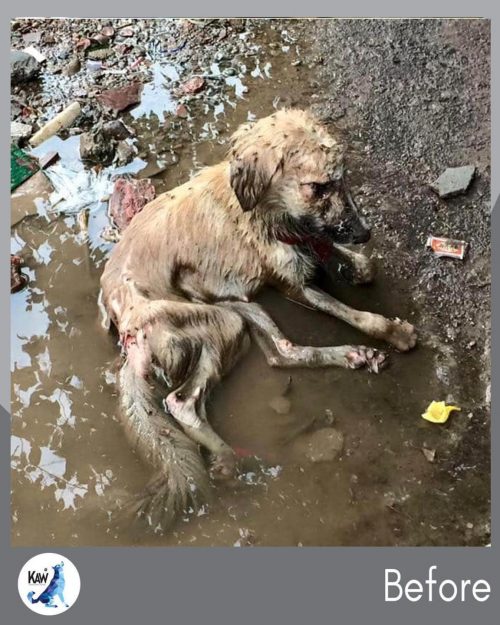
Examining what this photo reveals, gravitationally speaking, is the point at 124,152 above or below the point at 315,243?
above

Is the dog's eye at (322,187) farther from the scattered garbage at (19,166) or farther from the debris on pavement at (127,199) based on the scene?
the scattered garbage at (19,166)

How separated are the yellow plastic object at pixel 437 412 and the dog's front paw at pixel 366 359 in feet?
0.94

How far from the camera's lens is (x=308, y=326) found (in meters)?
3.55

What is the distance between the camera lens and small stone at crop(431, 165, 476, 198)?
3.77m

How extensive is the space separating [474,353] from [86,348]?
184cm

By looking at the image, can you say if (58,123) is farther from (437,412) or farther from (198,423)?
(437,412)

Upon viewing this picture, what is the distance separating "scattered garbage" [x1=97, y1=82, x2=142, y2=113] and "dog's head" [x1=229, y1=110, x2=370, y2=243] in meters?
0.70

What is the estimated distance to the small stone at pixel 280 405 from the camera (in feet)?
11.1

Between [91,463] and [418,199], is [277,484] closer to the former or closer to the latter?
[91,463]

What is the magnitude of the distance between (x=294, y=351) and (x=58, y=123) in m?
1.68

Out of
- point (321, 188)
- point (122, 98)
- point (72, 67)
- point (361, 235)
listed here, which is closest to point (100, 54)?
point (72, 67)

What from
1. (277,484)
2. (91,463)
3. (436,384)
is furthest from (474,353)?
(91,463)

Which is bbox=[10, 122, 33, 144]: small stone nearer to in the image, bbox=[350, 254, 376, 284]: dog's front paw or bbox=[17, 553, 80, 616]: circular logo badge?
bbox=[350, 254, 376, 284]: dog's front paw

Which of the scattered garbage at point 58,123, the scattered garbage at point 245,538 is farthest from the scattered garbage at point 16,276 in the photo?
the scattered garbage at point 245,538
